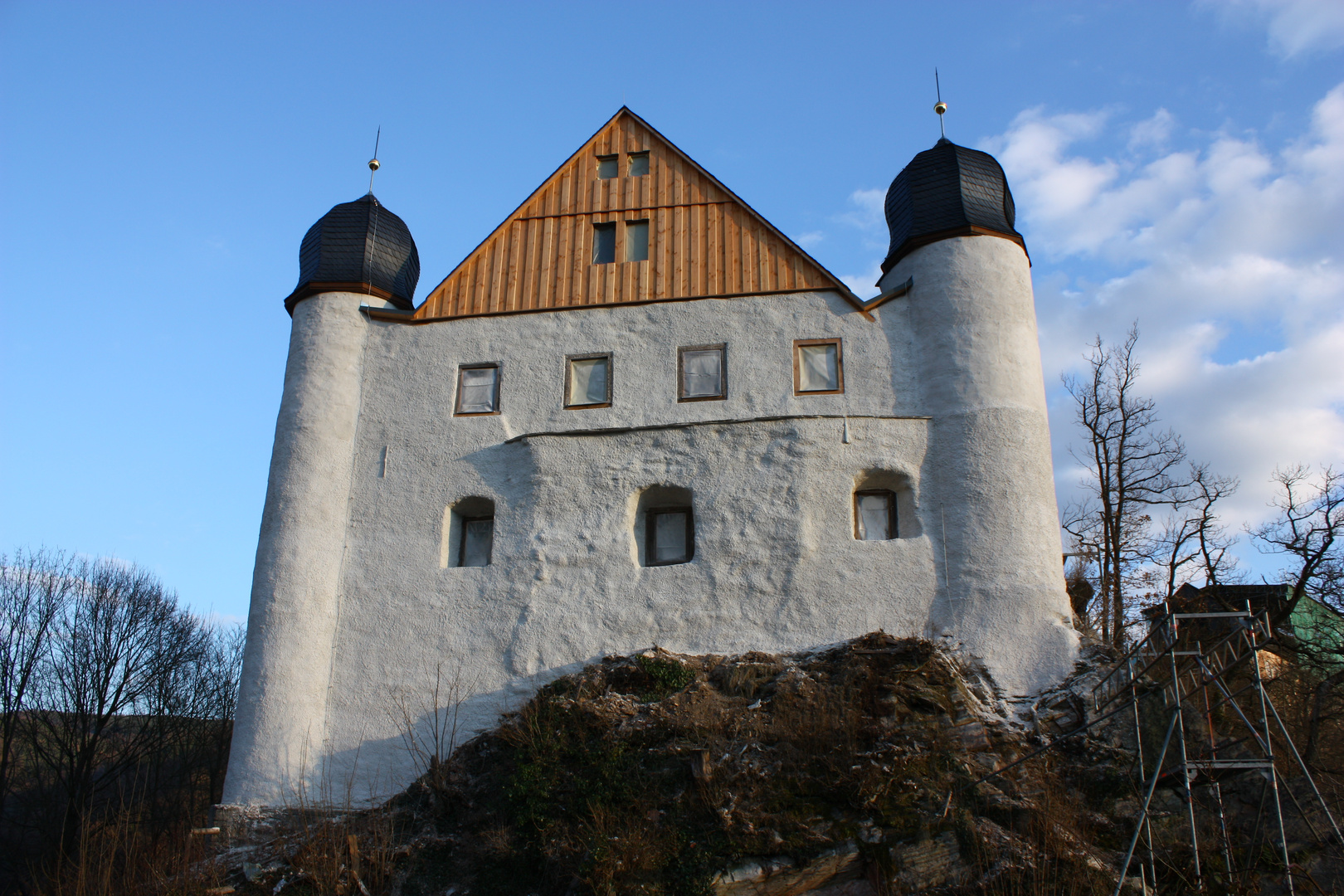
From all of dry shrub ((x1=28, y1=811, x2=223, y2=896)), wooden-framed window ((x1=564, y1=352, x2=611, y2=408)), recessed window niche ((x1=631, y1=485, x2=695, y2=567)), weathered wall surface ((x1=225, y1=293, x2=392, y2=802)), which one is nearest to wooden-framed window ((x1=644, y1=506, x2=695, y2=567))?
recessed window niche ((x1=631, y1=485, x2=695, y2=567))

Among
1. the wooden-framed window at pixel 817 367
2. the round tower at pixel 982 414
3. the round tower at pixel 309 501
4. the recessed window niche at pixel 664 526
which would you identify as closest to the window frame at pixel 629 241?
the wooden-framed window at pixel 817 367

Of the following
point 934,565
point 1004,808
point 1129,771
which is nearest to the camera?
point 1004,808

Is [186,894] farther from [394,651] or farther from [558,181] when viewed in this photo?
[558,181]

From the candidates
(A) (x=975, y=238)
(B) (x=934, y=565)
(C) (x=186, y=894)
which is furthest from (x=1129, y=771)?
(C) (x=186, y=894)

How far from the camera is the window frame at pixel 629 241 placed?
18.3m

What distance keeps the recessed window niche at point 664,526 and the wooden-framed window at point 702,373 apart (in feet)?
5.09

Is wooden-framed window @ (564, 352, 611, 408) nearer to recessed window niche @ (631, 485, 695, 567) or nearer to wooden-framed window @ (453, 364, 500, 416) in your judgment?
wooden-framed window @ (453, 364, 500, 416)

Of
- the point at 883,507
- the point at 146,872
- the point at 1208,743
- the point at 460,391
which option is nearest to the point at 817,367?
the point at 883,507

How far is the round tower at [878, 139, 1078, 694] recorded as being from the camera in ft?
48.3

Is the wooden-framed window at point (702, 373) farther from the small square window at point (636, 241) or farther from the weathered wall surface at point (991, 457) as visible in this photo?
the weathered wall surface at point (991, 457)

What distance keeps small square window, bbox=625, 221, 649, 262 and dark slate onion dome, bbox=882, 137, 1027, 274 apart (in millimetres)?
3967

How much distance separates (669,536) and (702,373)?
103 inches

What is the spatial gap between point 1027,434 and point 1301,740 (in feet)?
19.5

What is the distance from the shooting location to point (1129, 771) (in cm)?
1261
